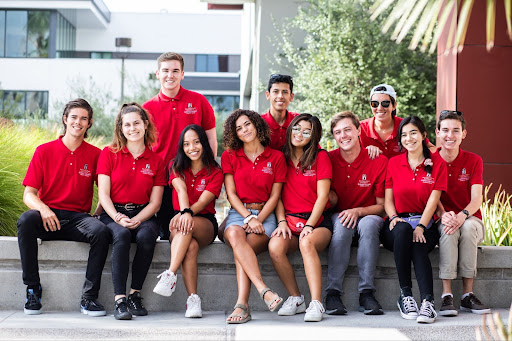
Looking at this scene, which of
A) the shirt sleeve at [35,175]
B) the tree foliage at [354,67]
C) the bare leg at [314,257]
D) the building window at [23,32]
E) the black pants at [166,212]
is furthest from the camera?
the building window at [23,32]

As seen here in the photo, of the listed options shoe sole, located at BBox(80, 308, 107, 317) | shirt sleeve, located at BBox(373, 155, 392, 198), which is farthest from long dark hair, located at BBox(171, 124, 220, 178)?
shirt sleeve, located at BBox(373, 155, 392, 198)

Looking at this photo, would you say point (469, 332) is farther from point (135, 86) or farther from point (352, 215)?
point (135, 86)

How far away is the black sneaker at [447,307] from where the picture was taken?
4953 millimetres

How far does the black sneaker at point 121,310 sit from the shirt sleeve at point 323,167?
175 centimetres

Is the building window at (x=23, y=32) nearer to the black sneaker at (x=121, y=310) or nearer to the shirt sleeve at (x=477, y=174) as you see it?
the black sneaker at (x=121, y=310)

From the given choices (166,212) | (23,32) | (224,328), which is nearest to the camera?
(224,328)

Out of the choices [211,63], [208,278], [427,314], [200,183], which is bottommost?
[427,314]

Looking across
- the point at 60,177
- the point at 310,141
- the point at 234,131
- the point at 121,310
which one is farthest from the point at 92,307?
the point at 310,141

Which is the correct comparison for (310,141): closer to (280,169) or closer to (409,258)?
(280,169)

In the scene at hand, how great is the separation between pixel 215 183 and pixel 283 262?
85 cm

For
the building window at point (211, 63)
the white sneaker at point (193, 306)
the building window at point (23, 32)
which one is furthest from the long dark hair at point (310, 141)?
the building window at point (211, 63)

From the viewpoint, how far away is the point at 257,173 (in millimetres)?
5324

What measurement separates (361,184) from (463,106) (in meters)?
3.04

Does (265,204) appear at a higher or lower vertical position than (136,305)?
higher
